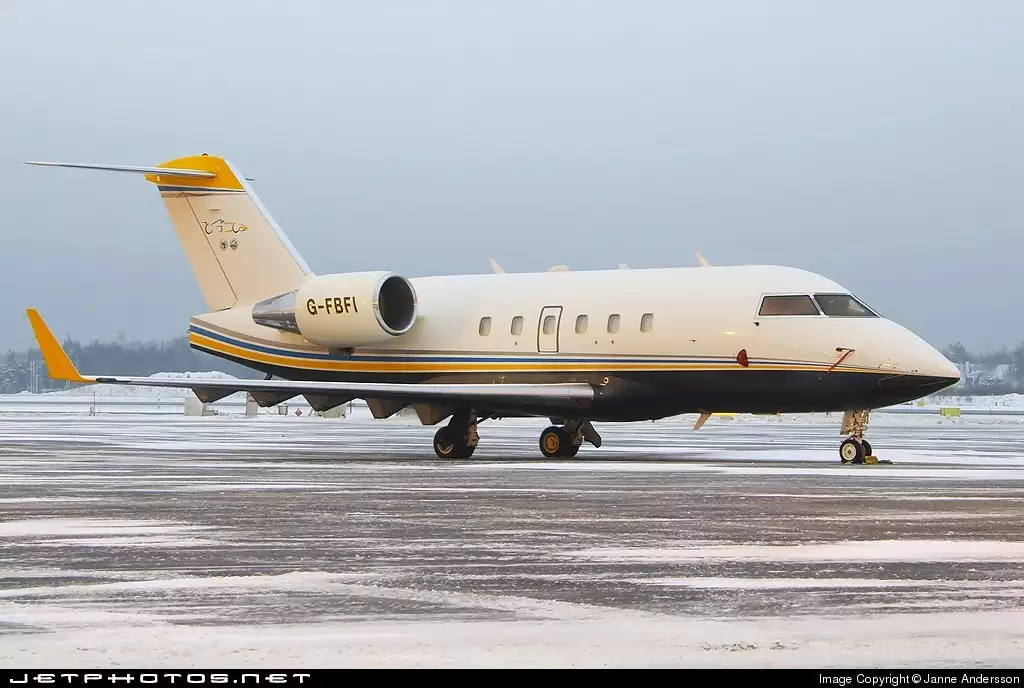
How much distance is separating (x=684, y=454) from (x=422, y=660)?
21.8 meters

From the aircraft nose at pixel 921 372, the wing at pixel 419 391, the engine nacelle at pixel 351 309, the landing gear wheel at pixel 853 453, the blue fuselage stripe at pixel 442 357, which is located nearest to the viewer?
the aircraft nose at pixel 921 372

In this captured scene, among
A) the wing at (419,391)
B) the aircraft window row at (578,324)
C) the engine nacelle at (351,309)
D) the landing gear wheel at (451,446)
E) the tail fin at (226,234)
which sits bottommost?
the landing gear wheel at (451,446)

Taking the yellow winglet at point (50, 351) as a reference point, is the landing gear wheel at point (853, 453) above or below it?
below

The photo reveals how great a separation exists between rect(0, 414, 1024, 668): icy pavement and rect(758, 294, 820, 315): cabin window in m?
4.45

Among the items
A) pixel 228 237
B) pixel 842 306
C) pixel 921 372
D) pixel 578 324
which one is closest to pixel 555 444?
pixel 578 324

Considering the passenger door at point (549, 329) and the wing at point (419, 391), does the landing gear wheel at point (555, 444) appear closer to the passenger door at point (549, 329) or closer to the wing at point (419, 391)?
the wing at point (419, 391)

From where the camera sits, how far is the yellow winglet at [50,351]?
26.8 meters

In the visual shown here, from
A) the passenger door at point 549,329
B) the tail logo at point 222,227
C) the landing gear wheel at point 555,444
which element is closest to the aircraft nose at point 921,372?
the passenger door at point 549,329

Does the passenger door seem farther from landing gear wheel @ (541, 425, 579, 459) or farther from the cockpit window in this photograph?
the cockpit window

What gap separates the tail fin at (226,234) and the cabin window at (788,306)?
9.71m

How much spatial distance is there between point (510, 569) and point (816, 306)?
1563 cm

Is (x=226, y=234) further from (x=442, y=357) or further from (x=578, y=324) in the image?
(x=578, y=324)

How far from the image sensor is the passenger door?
2683cm
